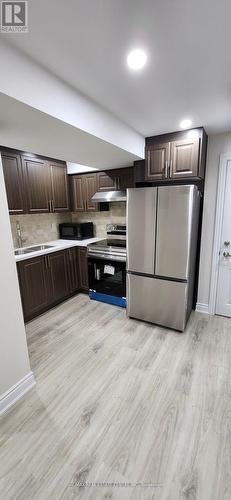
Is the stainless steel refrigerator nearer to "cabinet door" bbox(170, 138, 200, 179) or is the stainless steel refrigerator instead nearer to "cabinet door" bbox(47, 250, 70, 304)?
"cabinet door" bbox(170, 138, 200, 179)

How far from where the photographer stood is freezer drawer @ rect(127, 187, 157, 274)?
2426 millimetres

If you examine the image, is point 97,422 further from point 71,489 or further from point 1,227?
point 1,227

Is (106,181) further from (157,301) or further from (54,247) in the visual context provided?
(157,301)

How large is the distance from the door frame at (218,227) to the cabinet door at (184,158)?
1.49 ft

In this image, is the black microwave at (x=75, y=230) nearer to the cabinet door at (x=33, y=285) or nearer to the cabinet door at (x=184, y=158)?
the cabinet door at (x=33, y=285)

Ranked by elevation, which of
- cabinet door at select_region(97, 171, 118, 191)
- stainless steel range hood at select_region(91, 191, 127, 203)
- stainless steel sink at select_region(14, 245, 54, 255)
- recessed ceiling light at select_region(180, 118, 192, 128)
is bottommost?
stainless steel sink at select_region(14, 245, 54, 255)

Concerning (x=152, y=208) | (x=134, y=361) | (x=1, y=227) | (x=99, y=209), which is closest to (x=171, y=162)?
(x=152, y=208)

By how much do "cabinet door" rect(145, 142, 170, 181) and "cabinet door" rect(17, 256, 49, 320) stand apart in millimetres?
1763

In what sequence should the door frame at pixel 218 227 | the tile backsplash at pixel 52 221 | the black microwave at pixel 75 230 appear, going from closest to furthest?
1. the door frame at pixel 218 227
2. the tile backsplash at pixel 52 221
3. the black microwave at pixel 75 230

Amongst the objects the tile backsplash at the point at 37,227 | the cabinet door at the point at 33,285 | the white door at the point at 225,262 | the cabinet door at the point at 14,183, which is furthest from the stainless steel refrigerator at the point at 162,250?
the tile backsplash at the point at 37,227

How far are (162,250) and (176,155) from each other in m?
1.08

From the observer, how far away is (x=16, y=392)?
1695 millimetres

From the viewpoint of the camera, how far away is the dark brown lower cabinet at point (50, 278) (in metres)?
2.69

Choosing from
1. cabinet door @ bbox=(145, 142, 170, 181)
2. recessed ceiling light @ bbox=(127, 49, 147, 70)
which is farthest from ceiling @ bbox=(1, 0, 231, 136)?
cabinet door @ bbox=(145, 142, 170, 181)
